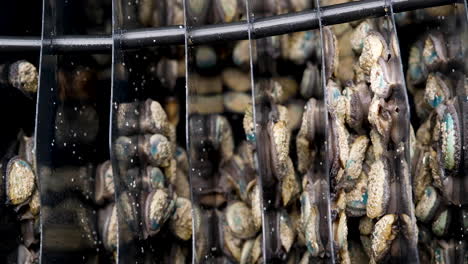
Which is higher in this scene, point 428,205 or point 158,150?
point 158,150

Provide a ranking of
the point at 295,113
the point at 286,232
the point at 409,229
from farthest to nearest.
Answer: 1. the point at 295,113
2. the point at 286,232
3. the point at 409,229

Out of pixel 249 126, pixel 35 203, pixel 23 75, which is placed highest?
pixel 23 75

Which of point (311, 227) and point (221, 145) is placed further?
point (221, 145)

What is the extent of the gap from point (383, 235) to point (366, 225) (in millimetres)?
59

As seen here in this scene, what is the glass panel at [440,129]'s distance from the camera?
3.68ft

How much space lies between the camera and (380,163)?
1134 millimetres

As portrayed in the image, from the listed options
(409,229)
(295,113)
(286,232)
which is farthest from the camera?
(295,113)

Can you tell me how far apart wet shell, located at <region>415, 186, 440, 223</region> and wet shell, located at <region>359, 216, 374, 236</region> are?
0.09 m

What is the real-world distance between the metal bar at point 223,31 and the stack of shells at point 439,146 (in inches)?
3.8

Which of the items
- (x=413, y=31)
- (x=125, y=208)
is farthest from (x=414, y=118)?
(x=125, y=208)

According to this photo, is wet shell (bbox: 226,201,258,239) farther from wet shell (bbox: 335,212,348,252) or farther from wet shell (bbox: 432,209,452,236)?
wet shell (bbox: 432,209,452,236)

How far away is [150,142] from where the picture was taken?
1245mm

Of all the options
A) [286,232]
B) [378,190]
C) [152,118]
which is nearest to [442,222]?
[378,190]

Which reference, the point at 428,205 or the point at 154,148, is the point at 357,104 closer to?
the point at 428,205
